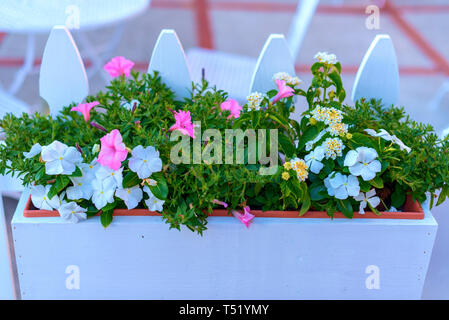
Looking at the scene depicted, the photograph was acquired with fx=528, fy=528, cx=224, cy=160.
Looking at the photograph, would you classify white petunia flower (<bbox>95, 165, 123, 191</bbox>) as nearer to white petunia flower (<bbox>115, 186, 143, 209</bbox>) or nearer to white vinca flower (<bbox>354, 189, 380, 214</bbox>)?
white petunia flower (<bbox>115, 186, 143, 209</bbox>)

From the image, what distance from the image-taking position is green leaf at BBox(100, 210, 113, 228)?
44.5 inches

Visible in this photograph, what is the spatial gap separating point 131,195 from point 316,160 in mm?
407

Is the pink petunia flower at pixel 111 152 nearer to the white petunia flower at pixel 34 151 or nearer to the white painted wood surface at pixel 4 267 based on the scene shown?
the white petunia flower at pixel 34 151

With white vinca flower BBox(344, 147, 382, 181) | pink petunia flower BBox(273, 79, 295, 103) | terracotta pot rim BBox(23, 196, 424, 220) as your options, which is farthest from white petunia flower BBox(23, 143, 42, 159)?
white vinca flower BBox(344, 147, 382, 181)

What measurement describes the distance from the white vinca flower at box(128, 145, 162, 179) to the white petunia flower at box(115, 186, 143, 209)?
0.20 feet

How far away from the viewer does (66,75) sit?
1.33 meters

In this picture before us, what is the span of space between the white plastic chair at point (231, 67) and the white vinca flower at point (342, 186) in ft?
3.42

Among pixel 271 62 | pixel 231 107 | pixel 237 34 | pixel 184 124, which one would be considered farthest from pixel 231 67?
pixel 237 34

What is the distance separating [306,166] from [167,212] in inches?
12.2

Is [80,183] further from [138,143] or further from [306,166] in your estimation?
[306,166]

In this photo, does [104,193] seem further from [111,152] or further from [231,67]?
[231,67]

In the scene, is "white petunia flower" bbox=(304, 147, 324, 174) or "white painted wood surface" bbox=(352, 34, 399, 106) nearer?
"white petunia flower" bbox=(304, 147, 324, 174)

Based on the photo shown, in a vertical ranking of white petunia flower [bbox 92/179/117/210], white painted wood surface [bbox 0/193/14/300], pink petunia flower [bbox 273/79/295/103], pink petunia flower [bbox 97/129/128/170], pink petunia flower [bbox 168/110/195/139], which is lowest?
white painted wood surface [bbox 0/193/14/300]

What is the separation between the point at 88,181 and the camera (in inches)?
44.9
